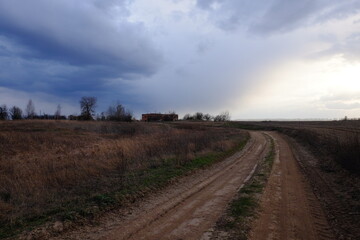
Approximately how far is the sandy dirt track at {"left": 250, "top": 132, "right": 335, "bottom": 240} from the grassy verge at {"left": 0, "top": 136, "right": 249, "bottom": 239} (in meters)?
3.98

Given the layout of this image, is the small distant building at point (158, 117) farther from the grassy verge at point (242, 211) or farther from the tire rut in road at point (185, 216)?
the tire rut in road at point (185, 216)

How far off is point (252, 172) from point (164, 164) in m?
4.64

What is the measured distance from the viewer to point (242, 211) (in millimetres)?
6762

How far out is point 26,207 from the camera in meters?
7.18

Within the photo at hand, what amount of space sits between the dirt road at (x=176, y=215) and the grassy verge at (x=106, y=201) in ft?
1.80

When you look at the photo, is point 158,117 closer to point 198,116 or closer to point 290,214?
point 198,116

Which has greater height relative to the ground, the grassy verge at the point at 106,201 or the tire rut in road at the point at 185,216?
the grassy verge at the point at 106,201

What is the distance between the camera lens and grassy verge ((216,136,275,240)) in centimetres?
559

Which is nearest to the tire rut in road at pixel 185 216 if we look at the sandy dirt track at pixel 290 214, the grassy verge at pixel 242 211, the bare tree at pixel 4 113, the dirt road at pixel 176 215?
the dirt road at pixel 176 215

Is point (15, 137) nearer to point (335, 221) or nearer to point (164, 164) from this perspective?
point (164, 164)

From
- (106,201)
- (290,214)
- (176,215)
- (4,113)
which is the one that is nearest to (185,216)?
(176,215)

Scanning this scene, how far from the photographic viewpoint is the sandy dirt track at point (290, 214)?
5.57 metres

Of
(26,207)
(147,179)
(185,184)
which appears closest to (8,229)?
(26,207)

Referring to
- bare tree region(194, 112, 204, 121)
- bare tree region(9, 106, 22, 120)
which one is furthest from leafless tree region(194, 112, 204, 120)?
bare tree region(9, 106, 22, 120)
